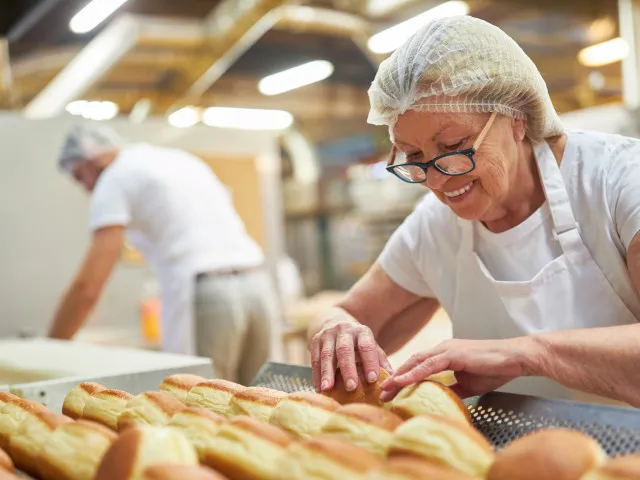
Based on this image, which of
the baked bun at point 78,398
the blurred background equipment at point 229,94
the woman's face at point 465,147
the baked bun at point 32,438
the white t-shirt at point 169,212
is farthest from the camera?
the blurred background equipment at point 229,94

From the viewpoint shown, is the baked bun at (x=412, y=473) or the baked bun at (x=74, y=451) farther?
the baked bun at (x=74, y=451)

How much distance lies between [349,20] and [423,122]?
4.06 meters

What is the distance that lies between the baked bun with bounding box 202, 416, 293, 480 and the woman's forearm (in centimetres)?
46

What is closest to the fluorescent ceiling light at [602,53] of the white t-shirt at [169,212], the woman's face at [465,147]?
the white t-shirt at [169,212]

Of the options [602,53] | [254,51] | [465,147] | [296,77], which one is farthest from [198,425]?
[296,77]

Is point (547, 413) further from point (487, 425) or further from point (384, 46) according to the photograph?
point (384, 46)

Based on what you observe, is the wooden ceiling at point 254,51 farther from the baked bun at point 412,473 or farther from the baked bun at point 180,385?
the baked bun at point 412,473

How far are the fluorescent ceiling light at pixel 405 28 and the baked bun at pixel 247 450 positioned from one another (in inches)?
141

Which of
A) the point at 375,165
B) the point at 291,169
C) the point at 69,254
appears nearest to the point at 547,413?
the point at 69,254

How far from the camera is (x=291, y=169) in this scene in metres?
8.96

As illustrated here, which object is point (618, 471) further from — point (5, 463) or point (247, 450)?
point (5, 463)

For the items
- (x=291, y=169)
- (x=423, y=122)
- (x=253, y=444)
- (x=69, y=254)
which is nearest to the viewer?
(x=253, y=444)

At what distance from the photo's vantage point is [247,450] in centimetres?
81

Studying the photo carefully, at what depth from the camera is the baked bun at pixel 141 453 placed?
746mm
